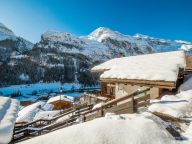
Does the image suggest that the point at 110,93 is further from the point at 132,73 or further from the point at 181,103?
the point at 181,103

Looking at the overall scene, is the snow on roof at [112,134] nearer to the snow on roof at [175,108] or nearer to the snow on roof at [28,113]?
the snow on roof at [175,108]

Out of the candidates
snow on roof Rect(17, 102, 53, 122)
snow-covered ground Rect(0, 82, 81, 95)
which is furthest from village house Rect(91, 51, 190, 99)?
snow-covered ground Rect(0, 82, 81, 95)

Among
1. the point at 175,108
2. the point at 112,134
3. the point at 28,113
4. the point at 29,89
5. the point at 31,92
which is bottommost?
the point at 31,92

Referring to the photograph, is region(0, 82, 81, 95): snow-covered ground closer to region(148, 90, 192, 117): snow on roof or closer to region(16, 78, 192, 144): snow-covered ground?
region(148, 90, 192, 117): snow on roof

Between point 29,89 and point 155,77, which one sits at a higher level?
point 155,77

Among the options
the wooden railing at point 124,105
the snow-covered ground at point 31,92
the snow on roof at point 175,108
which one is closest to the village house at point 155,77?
the snow on roof at point 175,108

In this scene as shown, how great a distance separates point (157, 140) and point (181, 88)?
759cm

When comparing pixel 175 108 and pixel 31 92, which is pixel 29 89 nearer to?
pixel 31 92

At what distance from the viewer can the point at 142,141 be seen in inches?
190

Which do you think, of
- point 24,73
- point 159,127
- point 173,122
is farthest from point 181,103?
point 24,73

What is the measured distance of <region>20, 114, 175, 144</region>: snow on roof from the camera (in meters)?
4.84

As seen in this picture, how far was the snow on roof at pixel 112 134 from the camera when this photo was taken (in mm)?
4844

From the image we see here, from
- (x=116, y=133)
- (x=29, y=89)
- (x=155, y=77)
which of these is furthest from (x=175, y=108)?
(x=29, y=89)

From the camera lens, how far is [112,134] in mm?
5004
